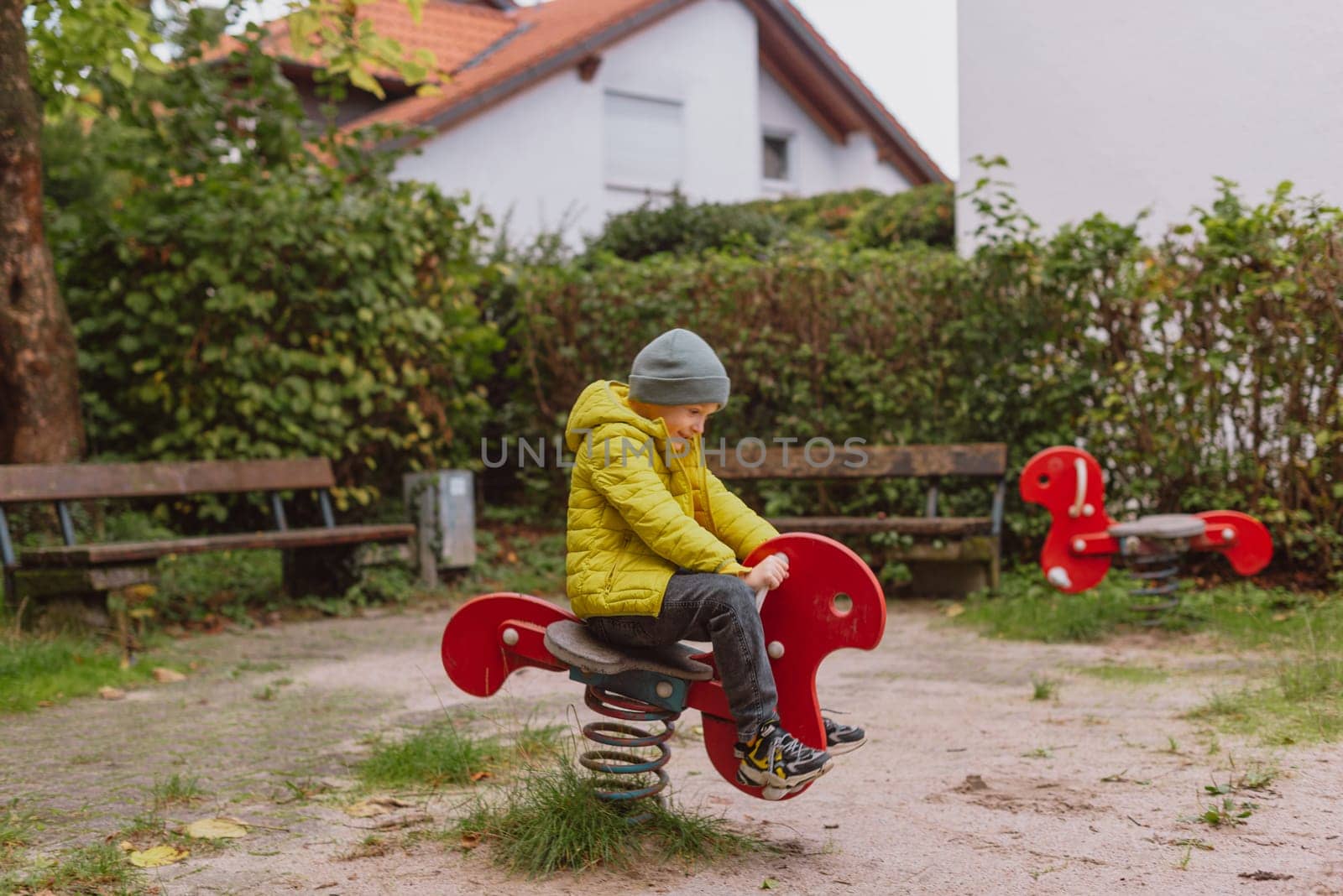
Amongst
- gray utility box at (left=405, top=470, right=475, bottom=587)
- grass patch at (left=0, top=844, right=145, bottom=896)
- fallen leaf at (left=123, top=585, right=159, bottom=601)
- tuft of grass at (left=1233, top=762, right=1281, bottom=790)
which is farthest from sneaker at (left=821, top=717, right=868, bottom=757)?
gray utility box at (left=405, top=470, right=475, bottom=587)

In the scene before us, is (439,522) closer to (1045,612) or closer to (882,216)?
(1045,612)

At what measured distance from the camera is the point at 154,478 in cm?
792

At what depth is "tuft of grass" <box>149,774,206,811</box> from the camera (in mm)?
4121

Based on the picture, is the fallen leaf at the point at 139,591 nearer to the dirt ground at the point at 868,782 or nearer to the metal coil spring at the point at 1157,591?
the dirt ground at the point at 868,782

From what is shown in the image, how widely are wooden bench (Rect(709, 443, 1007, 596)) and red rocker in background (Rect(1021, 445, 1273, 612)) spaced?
3.74 ft

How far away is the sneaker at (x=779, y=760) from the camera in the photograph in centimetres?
345

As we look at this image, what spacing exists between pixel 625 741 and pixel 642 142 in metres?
18.7

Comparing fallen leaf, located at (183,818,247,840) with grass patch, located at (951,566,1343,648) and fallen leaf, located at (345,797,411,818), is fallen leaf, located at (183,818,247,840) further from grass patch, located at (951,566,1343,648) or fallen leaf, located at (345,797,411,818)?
grass patch, located at (951,566,1343,648)

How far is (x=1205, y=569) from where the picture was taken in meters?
8.23

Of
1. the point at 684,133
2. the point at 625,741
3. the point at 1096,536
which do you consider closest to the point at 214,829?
the point at 625,741


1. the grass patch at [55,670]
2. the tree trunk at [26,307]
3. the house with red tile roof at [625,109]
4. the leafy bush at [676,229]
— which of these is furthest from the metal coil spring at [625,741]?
the house with red tile roof at [625,109]

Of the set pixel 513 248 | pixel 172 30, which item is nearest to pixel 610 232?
pixel 513 248

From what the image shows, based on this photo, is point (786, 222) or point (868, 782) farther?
point (786, 222)

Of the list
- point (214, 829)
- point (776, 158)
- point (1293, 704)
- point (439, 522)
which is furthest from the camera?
point (776, 158)
